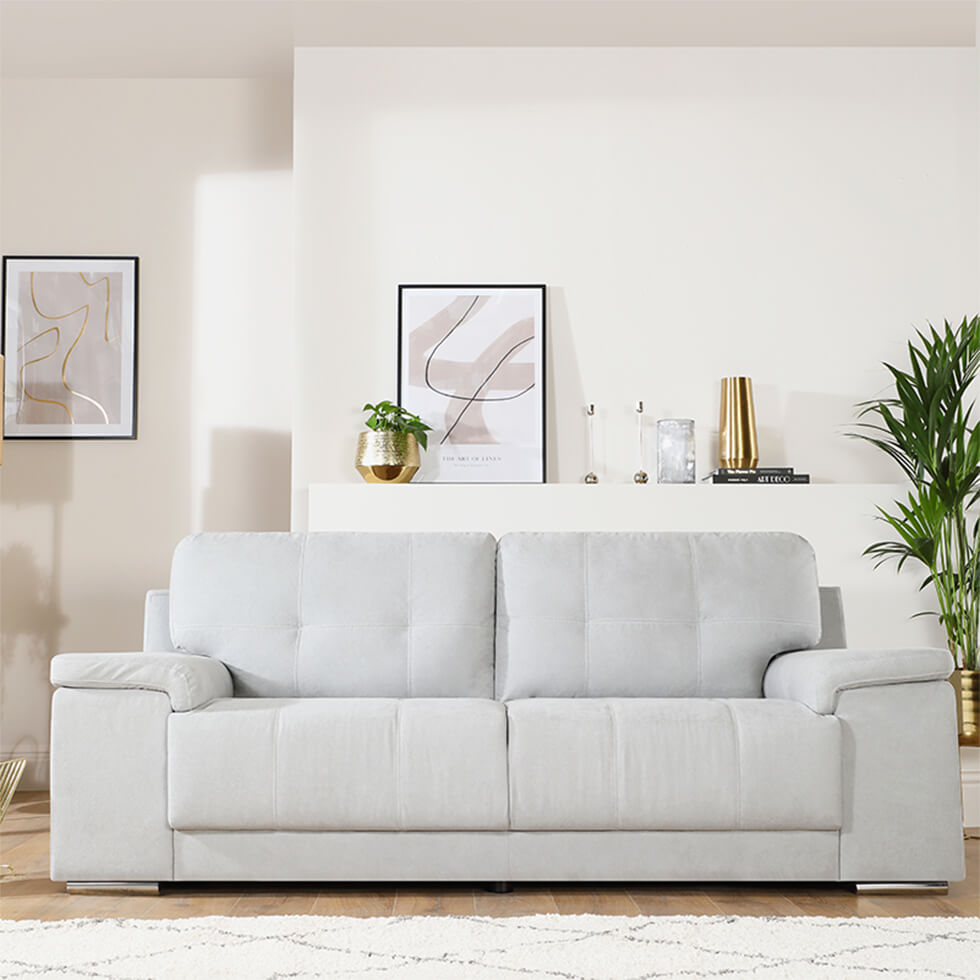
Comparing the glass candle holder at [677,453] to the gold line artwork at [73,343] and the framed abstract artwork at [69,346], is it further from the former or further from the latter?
the gold line artwork at [73,343]

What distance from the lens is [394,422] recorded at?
4.24 m

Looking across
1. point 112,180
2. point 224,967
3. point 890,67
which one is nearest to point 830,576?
point 890,67

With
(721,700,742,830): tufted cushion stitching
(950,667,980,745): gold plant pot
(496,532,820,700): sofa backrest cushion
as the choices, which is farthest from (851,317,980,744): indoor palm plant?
(721,700,742,830): tufted cushion stitching

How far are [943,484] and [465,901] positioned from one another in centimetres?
227

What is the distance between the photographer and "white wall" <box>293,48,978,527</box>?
4.44m

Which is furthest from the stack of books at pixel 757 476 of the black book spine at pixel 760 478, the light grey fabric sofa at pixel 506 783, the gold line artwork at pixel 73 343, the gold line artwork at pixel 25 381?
the gold line artwork at pixel 25 381

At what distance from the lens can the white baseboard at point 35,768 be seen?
15.0 feet

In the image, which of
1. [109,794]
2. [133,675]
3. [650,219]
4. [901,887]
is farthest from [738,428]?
[109,794]

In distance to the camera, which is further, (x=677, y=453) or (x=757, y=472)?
(x=677, y=453)

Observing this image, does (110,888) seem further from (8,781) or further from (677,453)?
(677,453)

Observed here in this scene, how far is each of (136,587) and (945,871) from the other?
10.6 feet

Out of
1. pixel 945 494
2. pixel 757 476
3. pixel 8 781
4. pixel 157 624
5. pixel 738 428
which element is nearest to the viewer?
pixel 8 781

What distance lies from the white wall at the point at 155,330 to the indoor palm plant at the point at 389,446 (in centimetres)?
68

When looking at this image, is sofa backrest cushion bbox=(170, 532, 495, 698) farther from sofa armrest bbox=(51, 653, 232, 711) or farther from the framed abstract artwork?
the framed abstract artwork
